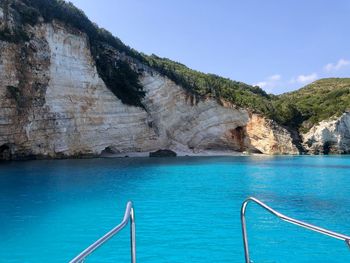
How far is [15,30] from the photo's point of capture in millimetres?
34969

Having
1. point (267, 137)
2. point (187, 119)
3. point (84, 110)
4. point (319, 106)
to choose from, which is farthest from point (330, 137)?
point (84, 110)

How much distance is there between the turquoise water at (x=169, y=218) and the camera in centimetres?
873

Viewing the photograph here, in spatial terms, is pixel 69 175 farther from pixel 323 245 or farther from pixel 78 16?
pixel 78 16

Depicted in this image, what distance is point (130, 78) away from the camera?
163ft

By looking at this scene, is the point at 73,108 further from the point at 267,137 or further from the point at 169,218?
the point at 267,137

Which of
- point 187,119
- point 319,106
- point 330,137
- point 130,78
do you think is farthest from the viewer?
point 319,106

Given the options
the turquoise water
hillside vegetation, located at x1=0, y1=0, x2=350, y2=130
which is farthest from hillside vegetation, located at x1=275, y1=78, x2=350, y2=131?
the turquoise water

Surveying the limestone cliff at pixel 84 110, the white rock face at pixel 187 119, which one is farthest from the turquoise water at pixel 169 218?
the white rock face at pixel 187 119

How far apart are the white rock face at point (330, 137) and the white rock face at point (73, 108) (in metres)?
19.2

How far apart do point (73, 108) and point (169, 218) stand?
2922 centimetres

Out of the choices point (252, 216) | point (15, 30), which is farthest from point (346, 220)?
point (15, 30)

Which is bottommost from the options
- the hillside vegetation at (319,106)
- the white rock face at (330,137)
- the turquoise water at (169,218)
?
the turquoise water at (169,218)

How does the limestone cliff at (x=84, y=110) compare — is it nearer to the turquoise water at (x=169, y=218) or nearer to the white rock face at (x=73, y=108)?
the white rock face at (x=73, y=108)

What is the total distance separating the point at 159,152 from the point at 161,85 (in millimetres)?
9166
